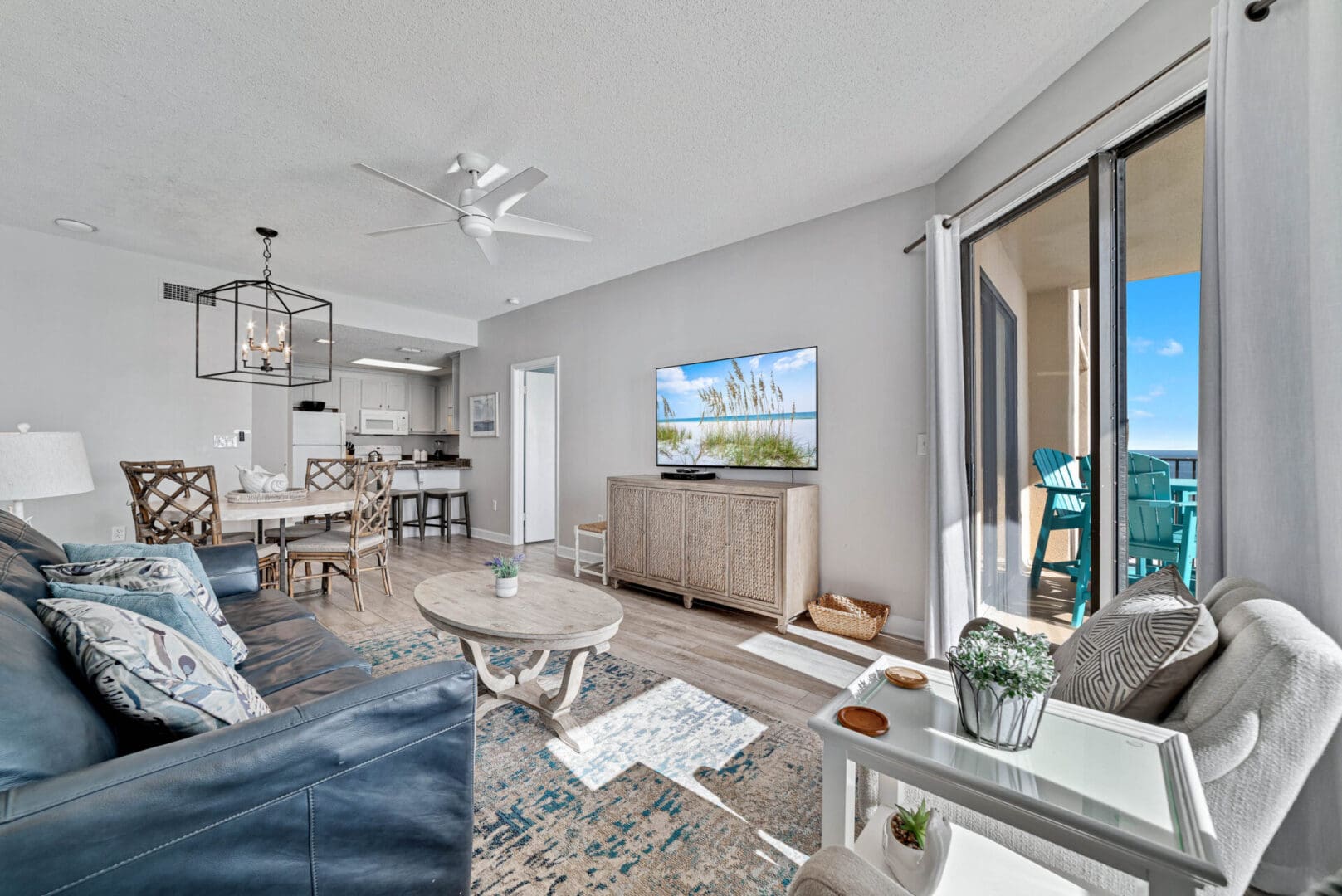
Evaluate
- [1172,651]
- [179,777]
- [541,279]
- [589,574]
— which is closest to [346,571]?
[589,574]

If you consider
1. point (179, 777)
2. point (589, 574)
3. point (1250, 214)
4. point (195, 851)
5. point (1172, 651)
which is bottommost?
point (589, 574)

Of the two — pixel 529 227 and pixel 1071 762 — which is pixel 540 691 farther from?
pixel 529 227

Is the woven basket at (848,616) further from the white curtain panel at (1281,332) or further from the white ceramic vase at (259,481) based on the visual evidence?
the white ceramic vase at (259,481)

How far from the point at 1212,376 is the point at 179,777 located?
2.45m

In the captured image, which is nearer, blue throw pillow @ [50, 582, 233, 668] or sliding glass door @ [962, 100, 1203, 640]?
blue throw pillow @ [50, 582, 233, 668]

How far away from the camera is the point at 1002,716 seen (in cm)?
106

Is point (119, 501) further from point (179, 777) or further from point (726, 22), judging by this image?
point (726, 22)

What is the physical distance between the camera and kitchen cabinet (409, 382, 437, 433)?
9.18m

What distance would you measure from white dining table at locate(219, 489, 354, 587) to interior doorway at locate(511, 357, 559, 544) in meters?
2.38

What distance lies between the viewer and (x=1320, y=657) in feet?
2.99

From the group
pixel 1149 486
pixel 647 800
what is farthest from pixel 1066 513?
pixel 647 800

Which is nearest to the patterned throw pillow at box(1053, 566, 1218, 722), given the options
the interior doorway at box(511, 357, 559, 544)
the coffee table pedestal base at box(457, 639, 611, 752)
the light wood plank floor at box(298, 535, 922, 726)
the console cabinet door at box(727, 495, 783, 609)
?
the light wood plank floor at box(298, 535, 922, 726)

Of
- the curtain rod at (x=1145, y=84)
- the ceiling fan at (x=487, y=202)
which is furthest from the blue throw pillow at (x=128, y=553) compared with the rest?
the curtain rod at (x=1145, y=84)

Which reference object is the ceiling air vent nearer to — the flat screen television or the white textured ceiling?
the white textured ceiling
